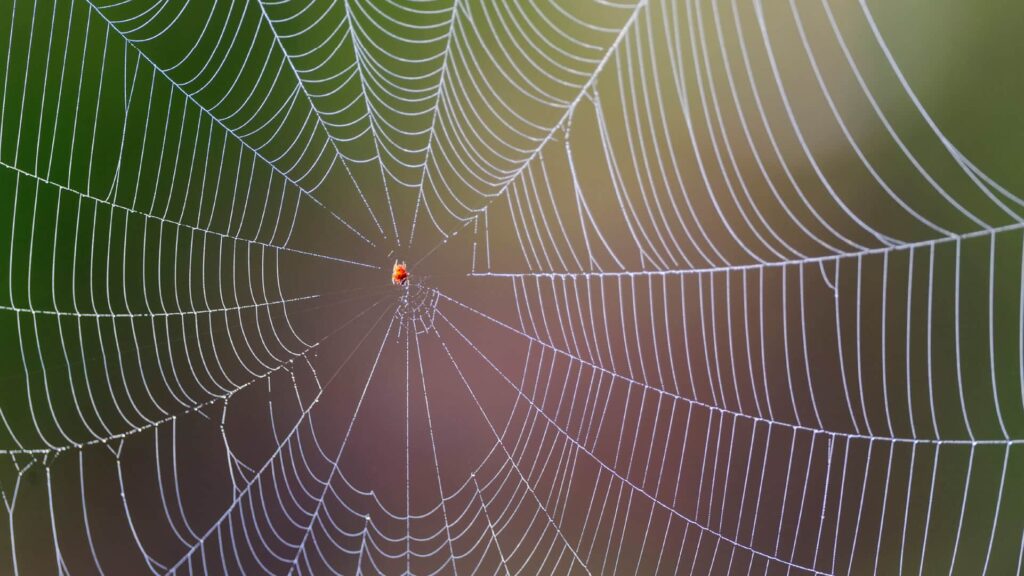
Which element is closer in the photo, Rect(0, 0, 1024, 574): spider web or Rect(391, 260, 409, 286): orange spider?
Rect(0, 0, 1024, 574): spider web

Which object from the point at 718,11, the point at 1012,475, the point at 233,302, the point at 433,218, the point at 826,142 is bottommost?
the point at 1012,475

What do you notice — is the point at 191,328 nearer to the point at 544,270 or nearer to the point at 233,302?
the point at 233,302

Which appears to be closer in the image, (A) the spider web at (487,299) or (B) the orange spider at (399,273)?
(A) the spider web at (487,299)

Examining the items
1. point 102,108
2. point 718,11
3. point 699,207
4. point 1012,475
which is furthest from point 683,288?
point 102,108
